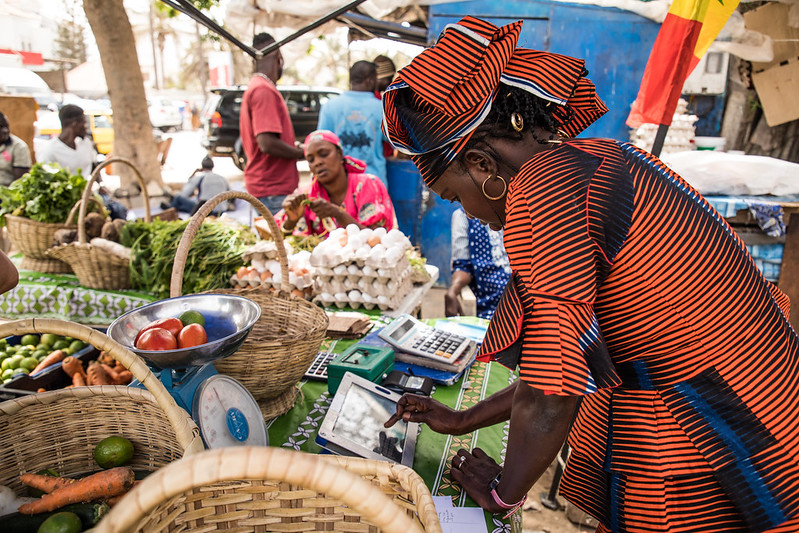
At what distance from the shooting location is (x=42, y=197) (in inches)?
134

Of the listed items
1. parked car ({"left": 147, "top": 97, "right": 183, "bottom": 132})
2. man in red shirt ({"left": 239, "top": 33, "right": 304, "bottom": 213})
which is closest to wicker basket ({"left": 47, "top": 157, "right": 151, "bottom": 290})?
man in red shirt ({"left": 239, "top": 33, "right": 304, "bottom": 213})

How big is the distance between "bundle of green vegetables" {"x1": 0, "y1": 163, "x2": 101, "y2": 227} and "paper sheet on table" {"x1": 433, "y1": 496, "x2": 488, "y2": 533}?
3.34m

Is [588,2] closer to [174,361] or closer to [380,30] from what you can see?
[380,30]

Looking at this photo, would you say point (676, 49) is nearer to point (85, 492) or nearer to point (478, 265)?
point (478, 265)

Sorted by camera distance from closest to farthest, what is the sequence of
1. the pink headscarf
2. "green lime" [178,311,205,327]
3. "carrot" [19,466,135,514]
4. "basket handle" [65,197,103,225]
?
"carrot" [19,466,135,514] → "green lime" [178,311,205,327] → "basket handle" [65,197,103,225] → the pink headscarf

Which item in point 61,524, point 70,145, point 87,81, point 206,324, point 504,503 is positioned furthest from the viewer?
point 87,81

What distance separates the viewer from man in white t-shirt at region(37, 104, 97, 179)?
18.0 feet

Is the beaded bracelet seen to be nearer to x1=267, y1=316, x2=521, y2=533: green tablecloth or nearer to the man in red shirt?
x1=267, y1=316, x2=521, y2=533: green tablecloth

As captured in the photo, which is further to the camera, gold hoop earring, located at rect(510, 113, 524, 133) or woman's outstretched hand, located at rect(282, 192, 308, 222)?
woman's outstretched hand, located at rect(282, 192, 308, 222)

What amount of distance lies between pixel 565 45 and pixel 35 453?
5532 millimetres

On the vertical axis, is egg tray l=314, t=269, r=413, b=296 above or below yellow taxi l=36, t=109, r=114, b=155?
below

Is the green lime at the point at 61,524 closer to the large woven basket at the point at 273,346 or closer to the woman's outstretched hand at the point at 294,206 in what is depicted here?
the large woven basket at the point at 273,346

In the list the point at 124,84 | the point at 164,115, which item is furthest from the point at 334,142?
the point at 164,115

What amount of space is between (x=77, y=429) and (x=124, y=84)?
22.1 ft
